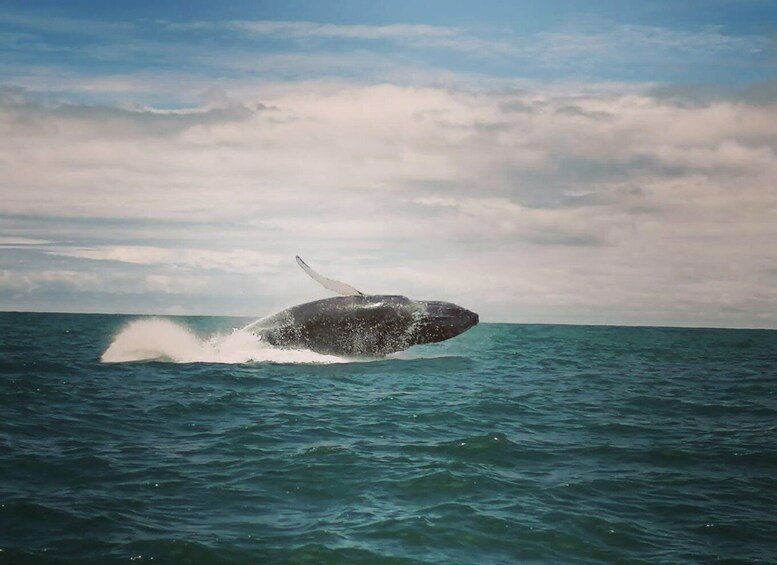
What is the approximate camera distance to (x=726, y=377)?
28.2 metres

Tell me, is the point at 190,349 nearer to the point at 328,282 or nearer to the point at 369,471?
the point at 328,282

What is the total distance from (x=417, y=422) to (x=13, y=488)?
25.4 ft

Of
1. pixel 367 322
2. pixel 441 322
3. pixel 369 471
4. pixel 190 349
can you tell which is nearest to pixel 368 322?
pixel 367 322

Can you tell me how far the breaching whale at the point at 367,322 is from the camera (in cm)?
2186

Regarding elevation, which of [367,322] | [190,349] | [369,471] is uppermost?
[367,322]

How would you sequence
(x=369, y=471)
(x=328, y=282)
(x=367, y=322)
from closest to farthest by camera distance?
1. (x=369, y=471)
2. (x=328, y=282)
3. (x=367, y=322)

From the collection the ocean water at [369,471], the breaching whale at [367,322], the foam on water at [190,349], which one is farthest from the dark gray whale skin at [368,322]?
the ocean water at [369,471]

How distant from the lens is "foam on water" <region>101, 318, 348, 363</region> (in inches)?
901

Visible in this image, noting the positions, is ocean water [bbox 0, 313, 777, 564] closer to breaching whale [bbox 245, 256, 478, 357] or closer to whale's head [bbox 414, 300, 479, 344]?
breaching whale [bbox 245, 256, 478, 357]

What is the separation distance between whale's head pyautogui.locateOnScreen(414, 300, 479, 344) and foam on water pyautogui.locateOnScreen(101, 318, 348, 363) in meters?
2.99

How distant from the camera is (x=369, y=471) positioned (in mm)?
10656

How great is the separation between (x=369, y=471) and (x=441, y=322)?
11553 mm

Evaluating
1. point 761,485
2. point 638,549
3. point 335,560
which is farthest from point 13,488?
point 761,485

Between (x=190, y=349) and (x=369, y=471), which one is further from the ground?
(x=190, y=349)
